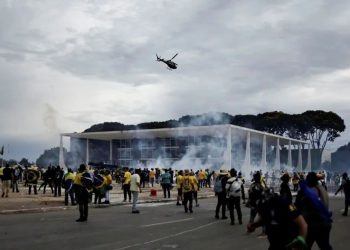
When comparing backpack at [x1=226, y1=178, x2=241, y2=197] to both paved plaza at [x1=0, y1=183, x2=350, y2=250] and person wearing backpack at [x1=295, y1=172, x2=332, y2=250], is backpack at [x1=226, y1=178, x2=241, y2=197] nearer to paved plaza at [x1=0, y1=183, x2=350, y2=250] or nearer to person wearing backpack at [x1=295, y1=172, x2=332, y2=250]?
paved plaza at [x1=0, y1=183, x2=350, y2=250]

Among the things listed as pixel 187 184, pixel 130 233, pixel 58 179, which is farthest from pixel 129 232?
pixel 58 179

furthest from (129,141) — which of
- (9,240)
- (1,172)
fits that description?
(9,240)

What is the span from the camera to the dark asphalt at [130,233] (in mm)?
11094

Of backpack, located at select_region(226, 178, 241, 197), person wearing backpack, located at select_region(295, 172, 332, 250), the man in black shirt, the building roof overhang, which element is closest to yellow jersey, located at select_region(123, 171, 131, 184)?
backpack, located at select_region(226, 178, 241, 197)

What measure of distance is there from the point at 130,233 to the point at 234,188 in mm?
3765

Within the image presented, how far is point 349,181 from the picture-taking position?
770 inches

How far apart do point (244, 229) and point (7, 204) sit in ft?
39.2

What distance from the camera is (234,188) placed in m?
15.4

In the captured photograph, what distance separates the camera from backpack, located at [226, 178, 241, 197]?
15.3m

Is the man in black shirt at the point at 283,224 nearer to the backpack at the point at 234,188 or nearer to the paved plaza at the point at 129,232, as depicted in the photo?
the paved plaza at the point at 129,232

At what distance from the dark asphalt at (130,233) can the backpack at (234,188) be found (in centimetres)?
95

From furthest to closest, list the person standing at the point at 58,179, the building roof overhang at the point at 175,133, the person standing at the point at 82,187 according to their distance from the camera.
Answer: the building roof overhang at the point at 175,133 < the person standing at the point at 58,179 < the person standing at the point at 82,187

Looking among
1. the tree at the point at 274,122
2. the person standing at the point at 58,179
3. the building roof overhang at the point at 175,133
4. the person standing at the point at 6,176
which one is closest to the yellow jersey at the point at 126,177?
the person standing at the point at 58,179

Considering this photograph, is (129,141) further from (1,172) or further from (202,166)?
(1,172)
